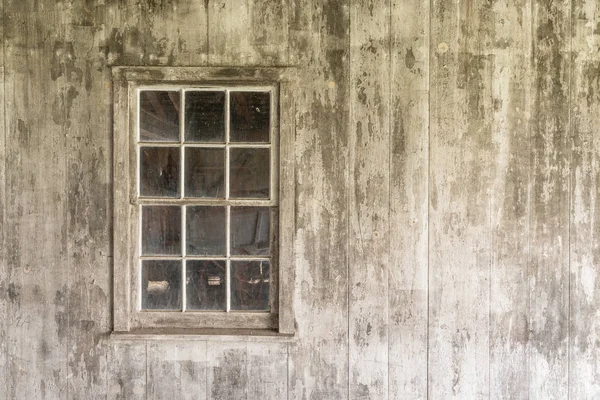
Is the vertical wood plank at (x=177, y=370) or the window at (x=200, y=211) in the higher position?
the window at (x=200, y=211)

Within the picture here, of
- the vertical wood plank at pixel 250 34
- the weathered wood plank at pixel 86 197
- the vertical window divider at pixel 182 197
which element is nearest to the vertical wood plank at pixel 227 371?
the vertical window divider at pixel 182 197

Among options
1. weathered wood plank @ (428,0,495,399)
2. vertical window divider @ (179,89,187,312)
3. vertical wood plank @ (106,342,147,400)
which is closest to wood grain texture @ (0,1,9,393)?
vertical wood plank @ (106,342,147,400)

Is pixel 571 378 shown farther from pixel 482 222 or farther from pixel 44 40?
pixel 44 40

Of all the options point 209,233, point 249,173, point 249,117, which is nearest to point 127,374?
point 209,233

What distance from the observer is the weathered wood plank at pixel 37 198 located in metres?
2.46

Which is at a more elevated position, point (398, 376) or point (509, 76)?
point (509, 76)

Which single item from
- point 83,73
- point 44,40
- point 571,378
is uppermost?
point 44,40

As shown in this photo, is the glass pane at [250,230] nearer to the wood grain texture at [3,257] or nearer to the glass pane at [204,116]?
the glass pane at [204,116]

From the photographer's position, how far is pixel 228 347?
247cm

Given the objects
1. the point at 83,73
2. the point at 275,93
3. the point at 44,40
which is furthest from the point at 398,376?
the point at 44,40

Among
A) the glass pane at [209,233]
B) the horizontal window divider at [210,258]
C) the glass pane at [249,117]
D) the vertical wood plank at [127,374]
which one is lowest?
the vertical wood plank at [127,374]

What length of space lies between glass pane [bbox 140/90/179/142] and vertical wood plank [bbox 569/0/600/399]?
2181 mm

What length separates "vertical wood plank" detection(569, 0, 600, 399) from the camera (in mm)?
2449

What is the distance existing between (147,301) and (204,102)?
1154mm
